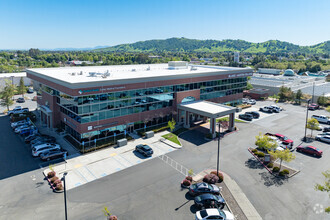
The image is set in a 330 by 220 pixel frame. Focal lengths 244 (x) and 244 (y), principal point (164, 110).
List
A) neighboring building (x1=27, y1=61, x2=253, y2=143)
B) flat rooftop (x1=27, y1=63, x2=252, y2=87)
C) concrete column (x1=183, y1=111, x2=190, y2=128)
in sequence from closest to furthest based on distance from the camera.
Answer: neighboring building (x1=27, y1=61, x2=253, y2=143) < flat rooftop (x1=27, y1=63, x2=252, y2=87) < concrete column (x1=183, y1=111, x2=190, y2=128)

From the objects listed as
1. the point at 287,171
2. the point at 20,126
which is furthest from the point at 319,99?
the point at 20,126

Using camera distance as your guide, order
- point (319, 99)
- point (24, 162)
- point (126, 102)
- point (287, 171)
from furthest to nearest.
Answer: point (319, 99)
point (126, 102)
point (24, 162)
point (287, 171)

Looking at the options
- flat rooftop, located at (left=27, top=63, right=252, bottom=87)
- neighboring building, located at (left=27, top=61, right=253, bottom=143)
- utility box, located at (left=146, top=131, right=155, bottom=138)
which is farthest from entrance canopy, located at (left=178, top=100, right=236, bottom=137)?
utility box, located at (left=146, top=131, right=155, bottom=138)

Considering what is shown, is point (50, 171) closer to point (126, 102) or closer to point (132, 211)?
point (132, 211)

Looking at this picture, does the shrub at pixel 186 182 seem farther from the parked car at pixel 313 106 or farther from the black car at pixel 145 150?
the parked car at pixel 313 106

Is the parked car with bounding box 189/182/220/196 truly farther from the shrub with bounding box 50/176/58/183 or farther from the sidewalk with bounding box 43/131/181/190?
the shrub with bounding box 50/176/58/183

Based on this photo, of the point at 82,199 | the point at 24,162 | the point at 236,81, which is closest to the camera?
the point at 82,199

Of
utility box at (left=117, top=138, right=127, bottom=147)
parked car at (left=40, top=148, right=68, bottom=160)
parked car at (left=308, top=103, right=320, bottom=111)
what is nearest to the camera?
parked car at (left=40, top=148, right=68, bottom=160)
